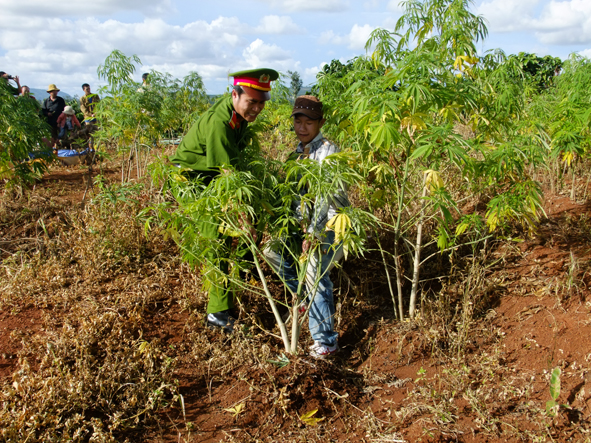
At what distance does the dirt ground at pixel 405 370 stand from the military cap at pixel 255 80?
5.04 feet

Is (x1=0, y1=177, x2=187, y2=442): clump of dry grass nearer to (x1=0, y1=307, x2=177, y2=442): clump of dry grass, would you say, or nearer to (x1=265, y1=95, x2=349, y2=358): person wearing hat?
(x1=0, y1=307, x2=177, y2=442): clump of dry grass

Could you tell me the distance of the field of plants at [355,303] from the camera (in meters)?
2.27

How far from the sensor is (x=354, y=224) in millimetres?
2277

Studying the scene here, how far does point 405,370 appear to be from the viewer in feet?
9.20

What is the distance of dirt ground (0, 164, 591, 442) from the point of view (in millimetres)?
2277

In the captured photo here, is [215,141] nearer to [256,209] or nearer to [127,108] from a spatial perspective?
[256,209]

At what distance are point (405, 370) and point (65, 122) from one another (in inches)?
310

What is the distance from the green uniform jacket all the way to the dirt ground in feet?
3.61

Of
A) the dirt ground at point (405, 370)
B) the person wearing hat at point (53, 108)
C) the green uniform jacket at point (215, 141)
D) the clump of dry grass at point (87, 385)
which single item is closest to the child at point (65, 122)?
the person wearing hat at point (53, 108)

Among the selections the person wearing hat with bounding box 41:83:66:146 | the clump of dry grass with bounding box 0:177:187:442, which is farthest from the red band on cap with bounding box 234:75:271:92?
the person wearing hat with bounding box 41:83:66:146

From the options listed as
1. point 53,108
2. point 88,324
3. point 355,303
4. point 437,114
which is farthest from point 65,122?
point 437,114

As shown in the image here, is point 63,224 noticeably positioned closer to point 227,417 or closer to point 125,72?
point 125,72

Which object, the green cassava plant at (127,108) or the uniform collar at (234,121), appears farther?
the green cassava plant at (127,108)

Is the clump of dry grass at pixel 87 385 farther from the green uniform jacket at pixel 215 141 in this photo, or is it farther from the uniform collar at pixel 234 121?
the uniform collar at pixel 234 121
